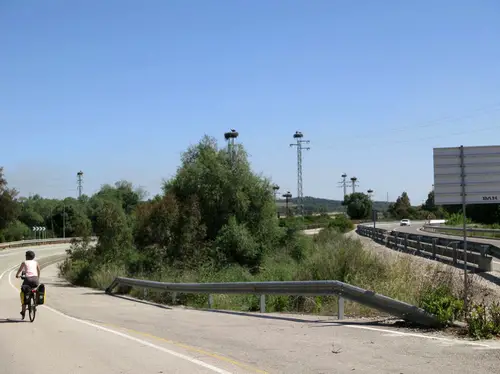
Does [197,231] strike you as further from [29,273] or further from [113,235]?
[29,273]

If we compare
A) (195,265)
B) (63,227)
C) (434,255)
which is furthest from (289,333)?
(63,227)

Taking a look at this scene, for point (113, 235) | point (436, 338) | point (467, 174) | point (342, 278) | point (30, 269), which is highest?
point (467, 174)

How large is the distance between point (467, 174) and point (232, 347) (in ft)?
19.1

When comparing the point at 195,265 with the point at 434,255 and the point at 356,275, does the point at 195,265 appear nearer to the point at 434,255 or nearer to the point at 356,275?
the point at 434,255

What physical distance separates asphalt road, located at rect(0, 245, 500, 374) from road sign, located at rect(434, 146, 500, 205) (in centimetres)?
299

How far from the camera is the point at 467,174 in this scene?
1196 centimetres

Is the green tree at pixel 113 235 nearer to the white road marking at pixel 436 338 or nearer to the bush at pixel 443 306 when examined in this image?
the white road marking at pixel 436 338

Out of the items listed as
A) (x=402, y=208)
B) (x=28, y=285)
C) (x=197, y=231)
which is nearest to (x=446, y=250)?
(x=197, y=231)

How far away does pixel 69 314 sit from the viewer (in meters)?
18.2

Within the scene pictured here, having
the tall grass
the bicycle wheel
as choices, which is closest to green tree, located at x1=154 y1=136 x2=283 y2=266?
the tall grass

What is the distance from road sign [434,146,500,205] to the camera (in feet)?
39.0

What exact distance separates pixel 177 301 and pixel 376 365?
14102 millimetres

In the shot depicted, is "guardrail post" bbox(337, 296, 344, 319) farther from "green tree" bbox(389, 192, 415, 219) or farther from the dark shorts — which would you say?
"green tree" bbox(389, 192, 415, 219)

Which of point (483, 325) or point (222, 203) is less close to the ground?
point (222, 203)
